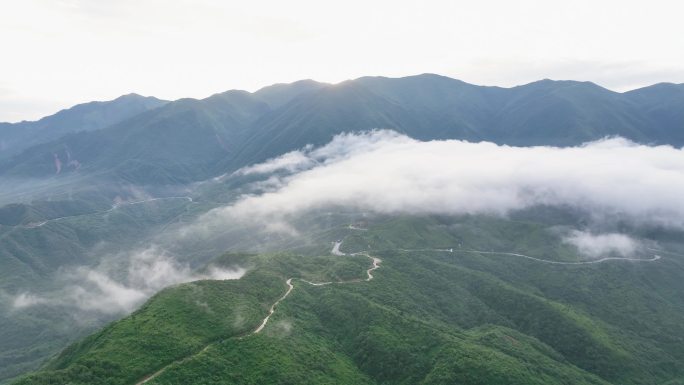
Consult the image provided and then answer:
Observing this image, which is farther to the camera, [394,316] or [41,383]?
[394,316]

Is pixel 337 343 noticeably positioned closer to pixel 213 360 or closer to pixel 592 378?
pixel 213 360

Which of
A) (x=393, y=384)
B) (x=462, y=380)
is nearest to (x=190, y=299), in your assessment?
(x=393, y=384)

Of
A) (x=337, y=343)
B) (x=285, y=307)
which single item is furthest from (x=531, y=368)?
(x=285, y=307)

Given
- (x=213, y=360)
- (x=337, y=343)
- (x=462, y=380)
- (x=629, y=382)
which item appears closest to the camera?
(x=213, y=360)

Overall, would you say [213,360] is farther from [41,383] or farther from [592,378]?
[592,378]

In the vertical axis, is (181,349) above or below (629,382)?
above

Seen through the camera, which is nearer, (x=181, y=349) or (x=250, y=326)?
(x=181, y=349)

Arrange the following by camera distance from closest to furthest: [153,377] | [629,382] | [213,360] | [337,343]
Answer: [153,377], [213,360], [337,343], [629,382]

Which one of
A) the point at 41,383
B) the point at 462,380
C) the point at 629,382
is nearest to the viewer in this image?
the point at 41,383

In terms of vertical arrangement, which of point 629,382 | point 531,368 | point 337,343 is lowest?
point 629,382
